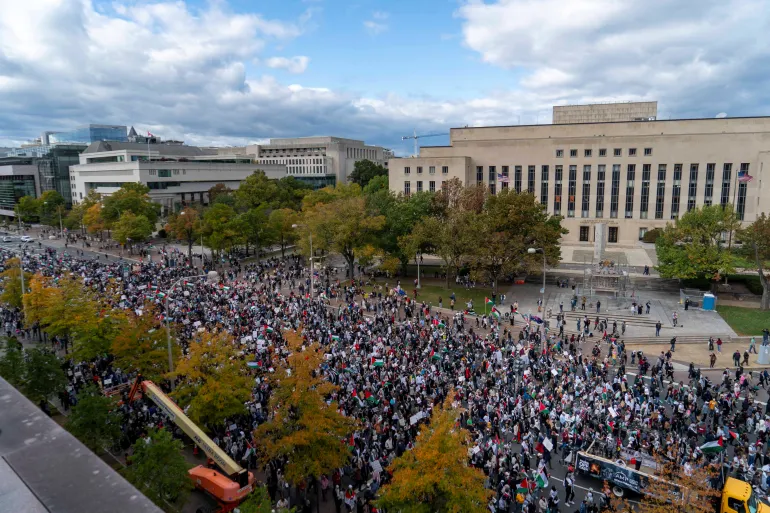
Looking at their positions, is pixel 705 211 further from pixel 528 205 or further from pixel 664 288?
pixel 528 205

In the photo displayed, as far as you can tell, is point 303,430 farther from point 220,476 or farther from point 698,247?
point 698,247

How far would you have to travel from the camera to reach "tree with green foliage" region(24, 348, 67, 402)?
23266 mm

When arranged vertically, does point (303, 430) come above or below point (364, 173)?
below

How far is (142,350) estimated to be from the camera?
26094mm

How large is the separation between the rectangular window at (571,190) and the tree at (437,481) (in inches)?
2441

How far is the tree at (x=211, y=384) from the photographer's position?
66.9 ft

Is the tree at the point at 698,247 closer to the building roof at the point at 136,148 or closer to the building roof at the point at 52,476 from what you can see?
the building roof at the point at 52,476

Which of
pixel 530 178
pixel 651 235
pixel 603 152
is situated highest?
pixel 603 152

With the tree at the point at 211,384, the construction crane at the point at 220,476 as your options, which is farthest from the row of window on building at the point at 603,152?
the construction crane at the point at 220,476

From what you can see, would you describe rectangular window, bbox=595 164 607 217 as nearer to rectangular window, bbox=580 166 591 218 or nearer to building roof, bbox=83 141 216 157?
rectangular window, bbox=580 166 591 218

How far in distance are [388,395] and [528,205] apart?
2943 cm

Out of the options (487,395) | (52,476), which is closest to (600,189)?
(487,395)

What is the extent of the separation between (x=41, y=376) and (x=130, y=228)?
52.2 metres

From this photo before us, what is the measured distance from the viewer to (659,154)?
6575cm
